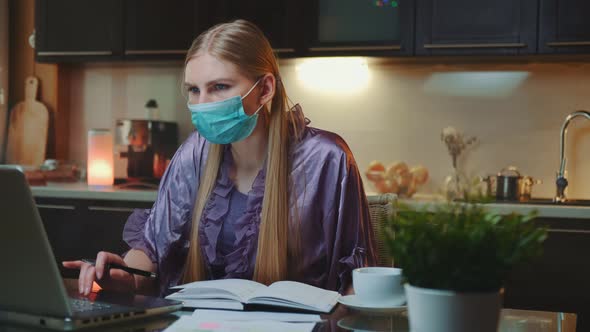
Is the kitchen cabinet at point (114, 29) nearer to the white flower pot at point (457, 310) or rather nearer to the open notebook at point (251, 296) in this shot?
the open notebook at point (251, 296)

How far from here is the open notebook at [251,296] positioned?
1.24 m

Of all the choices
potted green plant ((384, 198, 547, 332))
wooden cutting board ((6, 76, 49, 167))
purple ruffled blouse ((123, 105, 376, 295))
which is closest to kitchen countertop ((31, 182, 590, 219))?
wooden cutting board ((6, 76, 49, 167))

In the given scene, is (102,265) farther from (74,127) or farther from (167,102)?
(74,127)

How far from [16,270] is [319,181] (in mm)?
875

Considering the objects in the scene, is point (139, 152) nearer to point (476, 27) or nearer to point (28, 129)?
point (28, 129)

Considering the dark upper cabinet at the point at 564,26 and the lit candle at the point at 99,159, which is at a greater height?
the dark upper cabinet at the point at 564,26

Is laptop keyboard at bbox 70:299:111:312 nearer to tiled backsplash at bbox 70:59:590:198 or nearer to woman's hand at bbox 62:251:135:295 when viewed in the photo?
woman's hand at bbox 62:251:135:295

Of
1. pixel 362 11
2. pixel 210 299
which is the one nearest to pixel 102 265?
pixel 210 299

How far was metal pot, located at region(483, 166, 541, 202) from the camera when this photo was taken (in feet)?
10.2

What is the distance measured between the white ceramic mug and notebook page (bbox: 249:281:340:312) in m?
0.07

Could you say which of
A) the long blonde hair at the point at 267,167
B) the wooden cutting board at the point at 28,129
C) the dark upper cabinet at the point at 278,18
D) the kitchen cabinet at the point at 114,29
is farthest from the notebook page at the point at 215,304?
the wooden cutting board at the point at 28,129

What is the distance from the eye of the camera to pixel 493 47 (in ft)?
10.2

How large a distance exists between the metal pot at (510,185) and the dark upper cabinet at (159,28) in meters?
1.50

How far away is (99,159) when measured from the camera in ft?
11.9
